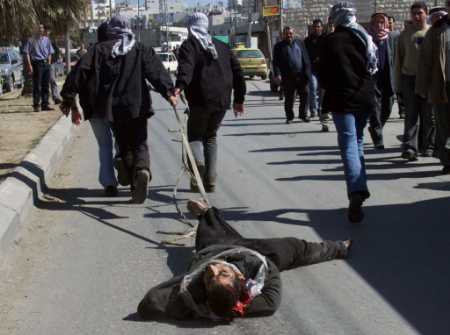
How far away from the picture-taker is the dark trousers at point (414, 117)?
10.1 m

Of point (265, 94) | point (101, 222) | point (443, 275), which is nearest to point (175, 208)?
point (101, 222)

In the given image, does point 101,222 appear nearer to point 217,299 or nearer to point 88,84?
point 88,84

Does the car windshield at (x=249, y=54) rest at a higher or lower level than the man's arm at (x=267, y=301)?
lower

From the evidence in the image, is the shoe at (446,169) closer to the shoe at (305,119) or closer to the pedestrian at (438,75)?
the pedestrian at (438,75)

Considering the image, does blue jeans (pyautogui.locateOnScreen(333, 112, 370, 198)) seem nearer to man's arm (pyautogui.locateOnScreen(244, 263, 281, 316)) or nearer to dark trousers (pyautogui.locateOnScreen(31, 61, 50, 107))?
man's arm (pyautogui.locateOnScreen(244, 263, 281, 316))

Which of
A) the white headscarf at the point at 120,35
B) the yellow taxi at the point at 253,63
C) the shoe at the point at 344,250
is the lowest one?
the yellow taxi at the point at 253,63

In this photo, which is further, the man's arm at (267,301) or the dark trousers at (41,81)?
the dark trousers at (41,81)

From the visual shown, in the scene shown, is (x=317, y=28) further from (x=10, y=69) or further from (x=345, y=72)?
Answer: (x=10, y=69)

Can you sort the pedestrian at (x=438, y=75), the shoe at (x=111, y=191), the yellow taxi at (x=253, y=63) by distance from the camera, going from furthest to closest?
the yellow taxi at (x=253, y=63), the pedestrian at (x=438, y=75), the shoe at (x=111, y=191)

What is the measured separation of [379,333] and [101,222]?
3.61 m

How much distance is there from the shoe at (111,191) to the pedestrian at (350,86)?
261 centimetres

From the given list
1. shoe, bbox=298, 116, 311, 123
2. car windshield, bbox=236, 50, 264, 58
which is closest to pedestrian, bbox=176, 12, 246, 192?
shoe, bbox=298, 116, 311, 123

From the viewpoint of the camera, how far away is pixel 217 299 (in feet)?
15.1

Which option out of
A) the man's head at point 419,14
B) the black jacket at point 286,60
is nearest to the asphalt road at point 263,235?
the man's head at point 419,14
